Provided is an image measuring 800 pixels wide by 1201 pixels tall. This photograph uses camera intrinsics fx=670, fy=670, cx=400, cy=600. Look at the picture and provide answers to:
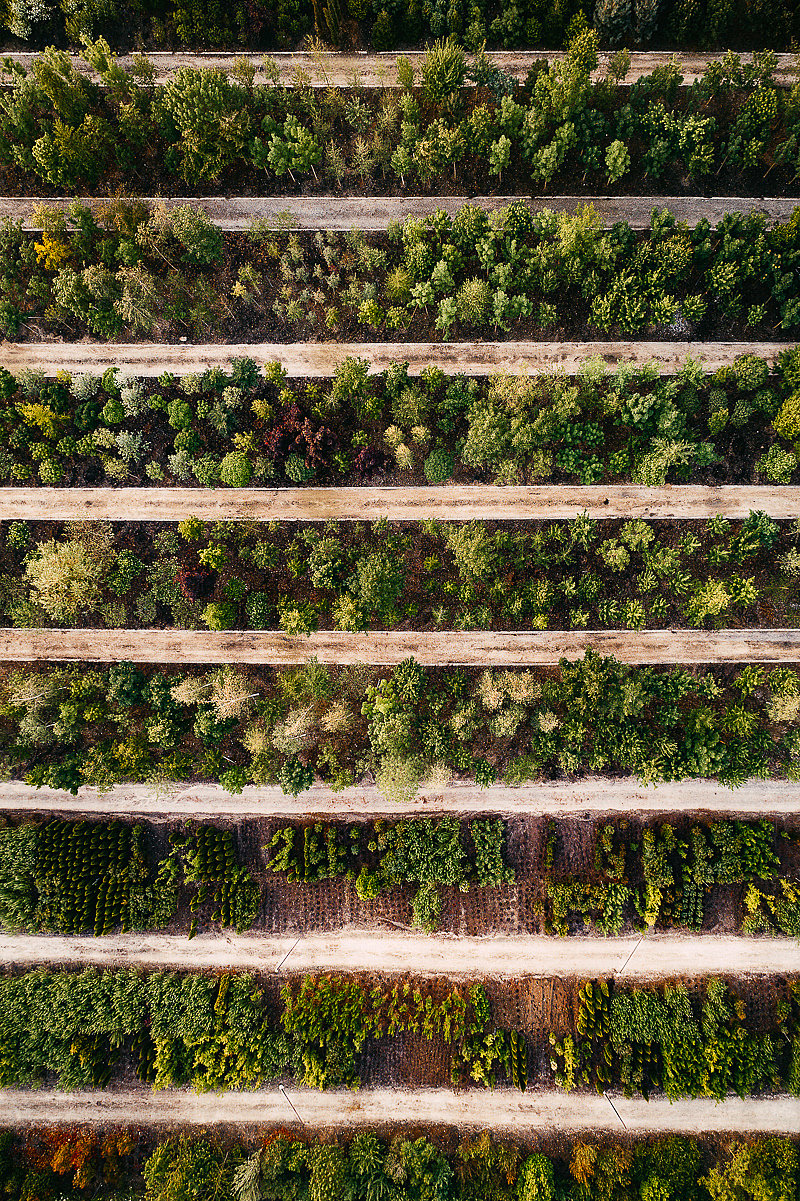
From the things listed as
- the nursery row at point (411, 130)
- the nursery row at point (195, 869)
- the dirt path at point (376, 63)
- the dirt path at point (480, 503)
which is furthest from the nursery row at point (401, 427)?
the nursery row at point (195, 869)

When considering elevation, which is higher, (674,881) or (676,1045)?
(674,881)

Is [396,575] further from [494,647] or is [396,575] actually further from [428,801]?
[428,801]

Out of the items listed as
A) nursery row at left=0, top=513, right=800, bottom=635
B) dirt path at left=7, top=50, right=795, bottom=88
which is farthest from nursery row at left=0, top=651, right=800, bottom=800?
dirt path at left=7, top=50, right=795, bottom=88

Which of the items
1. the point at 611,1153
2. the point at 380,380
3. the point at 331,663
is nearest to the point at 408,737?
the point at 331,663

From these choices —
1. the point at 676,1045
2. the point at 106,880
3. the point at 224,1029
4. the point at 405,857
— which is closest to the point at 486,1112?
the point at 676,1045

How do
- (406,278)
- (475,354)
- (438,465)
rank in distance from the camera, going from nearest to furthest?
(406,278) → (438,465) → (475,354)

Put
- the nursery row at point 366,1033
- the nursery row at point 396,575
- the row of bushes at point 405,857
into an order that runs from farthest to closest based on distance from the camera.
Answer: the row of bushes at point 405,857
the nursery row at point 396,575
the nursery row at point 366,1033

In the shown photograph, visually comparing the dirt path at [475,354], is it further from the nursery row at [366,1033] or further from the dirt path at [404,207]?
the nursery row at [366,1033]

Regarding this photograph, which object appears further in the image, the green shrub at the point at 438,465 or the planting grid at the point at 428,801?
the planting grid at the point at 428,801
